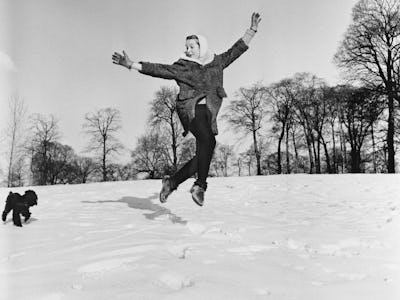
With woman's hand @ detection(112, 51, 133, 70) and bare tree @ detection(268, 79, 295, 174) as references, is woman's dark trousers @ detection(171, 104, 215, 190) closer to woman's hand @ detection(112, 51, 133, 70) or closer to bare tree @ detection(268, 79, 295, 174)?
woman's hand @ detection(112, 51, 133, 70)

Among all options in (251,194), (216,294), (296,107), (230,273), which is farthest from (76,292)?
(296,107)

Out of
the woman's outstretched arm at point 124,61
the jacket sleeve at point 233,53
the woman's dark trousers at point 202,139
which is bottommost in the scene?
the woman's dark trousers at point 202,139

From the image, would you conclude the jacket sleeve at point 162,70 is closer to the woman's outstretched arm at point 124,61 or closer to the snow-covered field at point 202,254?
the woman's outstretched arm at point 124,61

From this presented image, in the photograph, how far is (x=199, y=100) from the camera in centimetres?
381

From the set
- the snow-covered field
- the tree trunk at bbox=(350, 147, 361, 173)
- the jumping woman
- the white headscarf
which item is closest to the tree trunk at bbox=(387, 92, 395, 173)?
the tree trunk at bbox=(350, 147, 361, 173)

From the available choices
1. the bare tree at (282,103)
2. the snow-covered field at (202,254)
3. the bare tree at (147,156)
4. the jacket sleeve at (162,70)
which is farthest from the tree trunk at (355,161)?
Answer: the jacket sleeve at (162,70)

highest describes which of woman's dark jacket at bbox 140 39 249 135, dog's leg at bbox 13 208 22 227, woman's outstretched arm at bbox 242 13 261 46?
woman's outstretched arm at bbox 242 13 261 46

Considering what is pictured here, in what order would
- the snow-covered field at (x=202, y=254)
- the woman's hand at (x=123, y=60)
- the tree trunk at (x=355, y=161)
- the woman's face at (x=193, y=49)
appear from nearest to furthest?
the snow-covered field at (x=202, y=254)
the woman's hand at (x=123, y=60)
the woman's face at (x=193, y=49)
the tree trunk at (x=355, y=161)

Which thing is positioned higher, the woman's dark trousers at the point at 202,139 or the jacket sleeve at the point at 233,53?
the jacket sleeve at the point at 233,53

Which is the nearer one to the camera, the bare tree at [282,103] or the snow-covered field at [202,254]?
the snow-covered field at [202,254]

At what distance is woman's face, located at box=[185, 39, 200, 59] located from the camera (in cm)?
401

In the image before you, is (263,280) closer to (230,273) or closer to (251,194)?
(230,273)

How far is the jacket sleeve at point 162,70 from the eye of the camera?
12.6 feet

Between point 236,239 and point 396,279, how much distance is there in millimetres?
1539
